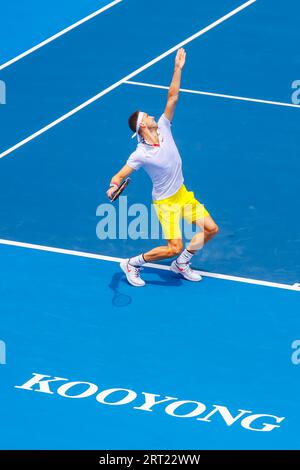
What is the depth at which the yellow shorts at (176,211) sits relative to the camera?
54.3 ft

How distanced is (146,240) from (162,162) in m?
2.08

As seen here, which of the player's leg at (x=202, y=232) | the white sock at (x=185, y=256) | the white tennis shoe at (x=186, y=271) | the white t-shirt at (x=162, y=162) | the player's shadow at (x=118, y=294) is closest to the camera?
the white t-shirt at (x=162, y=162)

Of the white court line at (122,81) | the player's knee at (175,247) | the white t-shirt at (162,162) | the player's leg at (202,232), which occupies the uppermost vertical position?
the white court line at (122,81)

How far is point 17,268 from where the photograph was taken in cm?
1716

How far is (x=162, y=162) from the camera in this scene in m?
16.2

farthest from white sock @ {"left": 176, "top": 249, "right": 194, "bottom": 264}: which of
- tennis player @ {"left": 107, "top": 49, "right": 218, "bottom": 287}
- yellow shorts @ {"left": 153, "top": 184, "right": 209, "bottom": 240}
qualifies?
yellow shorts @ {"left": 153, "top": 184, "right": 209, "bottom": 240}

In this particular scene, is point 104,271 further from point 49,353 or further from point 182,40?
point 182,40

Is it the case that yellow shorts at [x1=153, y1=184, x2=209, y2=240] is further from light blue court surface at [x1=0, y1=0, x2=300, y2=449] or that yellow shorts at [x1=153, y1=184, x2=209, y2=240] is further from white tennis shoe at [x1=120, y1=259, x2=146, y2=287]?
light blue court surface at [x1=0, y1=0, x2=300, y2=449]

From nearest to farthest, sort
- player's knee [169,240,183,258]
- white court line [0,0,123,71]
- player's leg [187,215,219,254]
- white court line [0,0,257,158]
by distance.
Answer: player's knee [169,240,183,258]
player's leg [187,215,219,254]
white court line [0,0,257,158]
white court line [0,0,123,71]

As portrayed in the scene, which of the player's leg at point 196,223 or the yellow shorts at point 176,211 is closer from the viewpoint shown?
Answer: the yellow shorts at point 176,211

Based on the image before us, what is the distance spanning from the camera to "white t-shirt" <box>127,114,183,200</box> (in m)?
16.1

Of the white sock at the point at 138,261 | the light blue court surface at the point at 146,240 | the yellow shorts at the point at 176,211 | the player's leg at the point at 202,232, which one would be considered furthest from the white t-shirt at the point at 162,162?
the light blue court surface at the point at 146,240

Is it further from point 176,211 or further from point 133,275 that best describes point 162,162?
point 133,275

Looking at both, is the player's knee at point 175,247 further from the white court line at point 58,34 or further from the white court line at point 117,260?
the white court line at point 58,34
